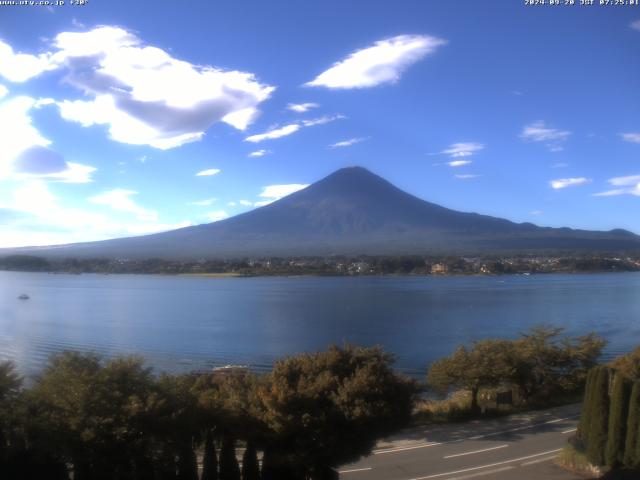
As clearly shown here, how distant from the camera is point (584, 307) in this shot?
3822 centimetres

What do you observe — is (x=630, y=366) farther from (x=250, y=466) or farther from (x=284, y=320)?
(x=284, y=320)

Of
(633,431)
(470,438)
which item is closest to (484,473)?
(633,431)

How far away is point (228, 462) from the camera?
6543 mm

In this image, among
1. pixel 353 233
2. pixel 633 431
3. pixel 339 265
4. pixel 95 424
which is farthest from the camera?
pixel 353 233

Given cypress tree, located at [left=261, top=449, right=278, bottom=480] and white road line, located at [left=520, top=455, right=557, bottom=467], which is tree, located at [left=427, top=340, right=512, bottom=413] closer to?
white road line, located at [left=520, top=455, right=557, bottom=467]

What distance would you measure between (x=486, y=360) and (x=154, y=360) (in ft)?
41.8

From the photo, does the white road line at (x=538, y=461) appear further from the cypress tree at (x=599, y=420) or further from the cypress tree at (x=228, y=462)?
the cypress tree at (x=228, y=462)

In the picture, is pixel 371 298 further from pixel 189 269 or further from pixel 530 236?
pixel 530 236

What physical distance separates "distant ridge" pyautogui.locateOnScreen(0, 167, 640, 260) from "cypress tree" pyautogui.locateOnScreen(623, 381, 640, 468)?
82475 mm

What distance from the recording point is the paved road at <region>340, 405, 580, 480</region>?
789 centimetres

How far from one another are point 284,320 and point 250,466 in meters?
26.2

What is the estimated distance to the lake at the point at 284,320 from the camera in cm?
2325

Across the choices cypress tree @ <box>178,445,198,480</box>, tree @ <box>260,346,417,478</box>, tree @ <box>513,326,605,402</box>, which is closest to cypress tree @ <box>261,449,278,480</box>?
tree @ <box>260,346,417,478</box>

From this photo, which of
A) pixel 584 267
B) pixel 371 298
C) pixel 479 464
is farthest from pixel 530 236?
pixel 479 464
